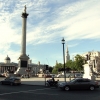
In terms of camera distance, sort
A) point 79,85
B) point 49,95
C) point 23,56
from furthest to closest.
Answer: point 23,56 → point 79,85 → point 49,95

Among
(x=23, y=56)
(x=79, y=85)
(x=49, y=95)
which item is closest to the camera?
(x=49, y=95)

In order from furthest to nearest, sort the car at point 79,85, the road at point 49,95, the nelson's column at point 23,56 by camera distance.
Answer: the nelson's column at point 23,56 → the car at point 79,85 → the road at point 49,95

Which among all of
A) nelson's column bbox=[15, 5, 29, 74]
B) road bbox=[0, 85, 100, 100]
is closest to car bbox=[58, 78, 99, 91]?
road bbox=[0, 85, 100, 100]

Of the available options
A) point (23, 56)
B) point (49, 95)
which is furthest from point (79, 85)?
point (23, 56)

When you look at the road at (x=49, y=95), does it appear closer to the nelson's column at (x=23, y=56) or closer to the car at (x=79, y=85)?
the car at (x=79, y=85)

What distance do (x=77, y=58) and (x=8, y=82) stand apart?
289ft

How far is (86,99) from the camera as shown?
64.4 feet

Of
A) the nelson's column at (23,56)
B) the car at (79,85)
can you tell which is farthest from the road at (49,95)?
the nelson's column at (23,56)

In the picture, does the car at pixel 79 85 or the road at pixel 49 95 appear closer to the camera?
the road at pixel 49 95

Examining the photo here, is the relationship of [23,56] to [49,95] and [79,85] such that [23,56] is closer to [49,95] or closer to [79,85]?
[79,85]

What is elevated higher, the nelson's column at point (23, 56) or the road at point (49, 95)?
the nelson's column at point (23, 56)

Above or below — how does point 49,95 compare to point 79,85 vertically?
below

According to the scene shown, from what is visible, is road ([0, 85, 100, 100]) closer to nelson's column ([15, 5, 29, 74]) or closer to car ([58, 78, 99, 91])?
car ([58, 78, 99, 91])

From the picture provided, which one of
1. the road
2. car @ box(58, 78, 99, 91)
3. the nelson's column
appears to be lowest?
the road
